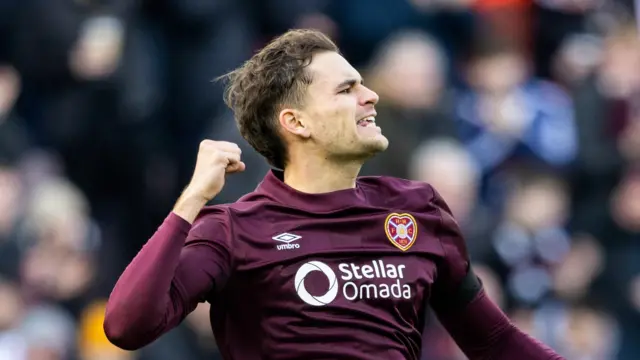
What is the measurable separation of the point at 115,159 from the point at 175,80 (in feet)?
2.07

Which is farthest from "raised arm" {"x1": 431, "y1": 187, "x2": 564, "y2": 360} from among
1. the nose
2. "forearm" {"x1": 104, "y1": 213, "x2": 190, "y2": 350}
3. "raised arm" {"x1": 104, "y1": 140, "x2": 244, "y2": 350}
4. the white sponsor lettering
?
"forearm" {"x1": 104, "y1": 213, "x2": 190, "y2": 350}

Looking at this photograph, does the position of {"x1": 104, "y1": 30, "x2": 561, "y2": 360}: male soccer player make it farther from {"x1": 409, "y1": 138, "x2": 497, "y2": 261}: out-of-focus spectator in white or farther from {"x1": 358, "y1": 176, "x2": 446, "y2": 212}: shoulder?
{"x1": 409, "y1": 138, "x2": 497, "y2": 261}: out-of-focus spectator in white

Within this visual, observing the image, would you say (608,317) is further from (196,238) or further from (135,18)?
(196,238)

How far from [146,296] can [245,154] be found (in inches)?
169

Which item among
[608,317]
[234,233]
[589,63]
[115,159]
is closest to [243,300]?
[234,233]

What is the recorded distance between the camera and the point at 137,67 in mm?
9242

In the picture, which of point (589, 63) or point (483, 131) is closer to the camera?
point (483, 131)

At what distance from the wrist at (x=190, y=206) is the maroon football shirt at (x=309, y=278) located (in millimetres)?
30

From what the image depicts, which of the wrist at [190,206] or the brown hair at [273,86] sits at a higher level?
the brown hair at [273,86]

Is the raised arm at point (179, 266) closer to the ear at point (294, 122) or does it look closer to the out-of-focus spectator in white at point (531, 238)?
the ear at point (294, 122)

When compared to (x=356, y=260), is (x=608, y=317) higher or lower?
lower

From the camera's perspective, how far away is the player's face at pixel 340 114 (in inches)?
195

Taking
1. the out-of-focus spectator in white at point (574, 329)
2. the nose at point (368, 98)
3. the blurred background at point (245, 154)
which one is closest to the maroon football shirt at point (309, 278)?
the nose at point (368, 98)

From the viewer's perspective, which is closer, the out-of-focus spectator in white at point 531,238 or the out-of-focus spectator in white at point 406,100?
the out-of-focus spectator in white at point 406,100
